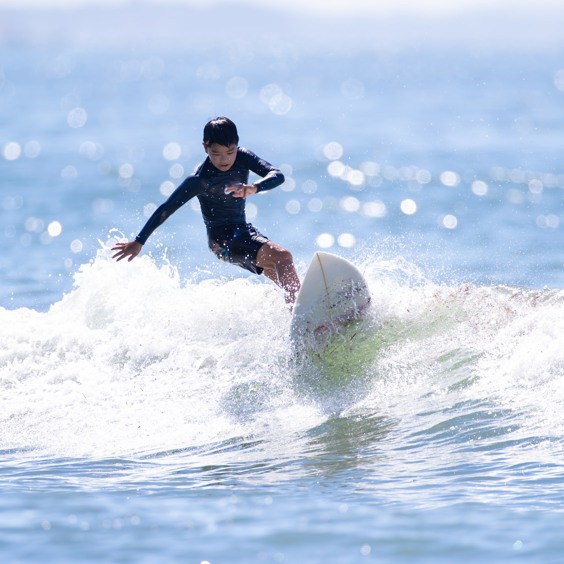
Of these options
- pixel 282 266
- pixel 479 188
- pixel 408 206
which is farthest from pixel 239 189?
pixel 479 188

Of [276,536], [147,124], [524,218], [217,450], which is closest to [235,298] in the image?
[217,450]

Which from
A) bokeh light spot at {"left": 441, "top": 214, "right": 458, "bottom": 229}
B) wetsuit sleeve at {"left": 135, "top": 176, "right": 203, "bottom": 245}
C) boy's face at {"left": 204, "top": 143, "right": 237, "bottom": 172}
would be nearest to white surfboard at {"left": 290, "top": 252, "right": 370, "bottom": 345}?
boy's face at {"left": 204, "top": 143, "right": 237, "bottom": 172}

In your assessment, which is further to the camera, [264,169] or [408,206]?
[408,206]

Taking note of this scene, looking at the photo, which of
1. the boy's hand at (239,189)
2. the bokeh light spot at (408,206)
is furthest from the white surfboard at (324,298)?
the bokeh light spot at (408,206)

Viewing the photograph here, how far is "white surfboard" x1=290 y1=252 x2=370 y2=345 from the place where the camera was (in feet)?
27.5

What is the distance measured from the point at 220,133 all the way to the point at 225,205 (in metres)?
0.77

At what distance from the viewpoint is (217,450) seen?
7207 millimetres

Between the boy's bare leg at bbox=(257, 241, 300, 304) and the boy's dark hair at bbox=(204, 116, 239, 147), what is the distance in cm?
94

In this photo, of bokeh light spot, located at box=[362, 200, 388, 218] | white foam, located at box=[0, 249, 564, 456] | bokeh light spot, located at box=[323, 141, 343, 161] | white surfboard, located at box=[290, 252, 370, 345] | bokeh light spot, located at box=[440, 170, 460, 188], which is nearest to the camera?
white foam, located at box=[0, 249, 564, 456]

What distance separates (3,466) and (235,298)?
3.24m

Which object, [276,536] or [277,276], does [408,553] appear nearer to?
[276,536]

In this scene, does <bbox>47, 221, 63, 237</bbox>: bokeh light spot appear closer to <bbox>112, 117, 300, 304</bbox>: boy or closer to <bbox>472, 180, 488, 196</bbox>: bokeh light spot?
<bbox>472, 180, 488, 196</bbox>: bokeh light spot

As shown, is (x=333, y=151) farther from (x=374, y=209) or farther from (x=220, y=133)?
(x=220, y=133)

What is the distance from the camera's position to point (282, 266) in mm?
8586
